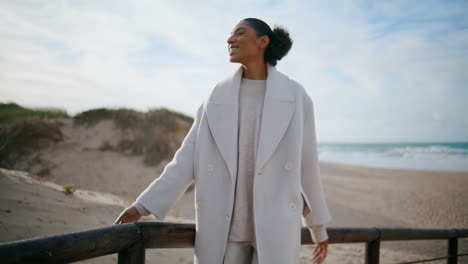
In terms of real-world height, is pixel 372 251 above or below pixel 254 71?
below

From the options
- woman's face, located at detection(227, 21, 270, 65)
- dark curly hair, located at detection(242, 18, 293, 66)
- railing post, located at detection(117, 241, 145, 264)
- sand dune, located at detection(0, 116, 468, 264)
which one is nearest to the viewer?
railing post, located at detection(117, 241, 145, 264)

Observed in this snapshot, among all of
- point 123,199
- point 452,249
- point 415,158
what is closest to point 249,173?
point 452,249

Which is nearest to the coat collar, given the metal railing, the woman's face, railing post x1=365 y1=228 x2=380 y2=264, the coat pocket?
the woman's face

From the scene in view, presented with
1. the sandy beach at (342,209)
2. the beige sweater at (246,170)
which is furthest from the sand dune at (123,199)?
the beige sweater at (246,170)

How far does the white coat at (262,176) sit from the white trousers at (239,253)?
2.9 inches

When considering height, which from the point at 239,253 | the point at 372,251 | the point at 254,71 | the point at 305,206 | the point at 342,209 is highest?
the point at 254,71

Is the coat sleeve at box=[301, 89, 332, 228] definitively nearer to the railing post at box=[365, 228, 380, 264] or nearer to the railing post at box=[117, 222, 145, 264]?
the railing post at box=[117, 222, 145, 264]

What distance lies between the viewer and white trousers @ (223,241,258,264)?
1.47 m

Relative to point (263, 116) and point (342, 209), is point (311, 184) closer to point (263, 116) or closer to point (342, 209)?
point (263, 116)

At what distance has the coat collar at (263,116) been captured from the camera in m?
1.49

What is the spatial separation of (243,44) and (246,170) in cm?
75

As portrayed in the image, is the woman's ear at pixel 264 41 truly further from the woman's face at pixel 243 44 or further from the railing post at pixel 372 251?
the railing post at pixel 372 251

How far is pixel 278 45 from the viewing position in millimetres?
1837

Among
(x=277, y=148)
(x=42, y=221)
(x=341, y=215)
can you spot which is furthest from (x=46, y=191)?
(x=341, y=215)
